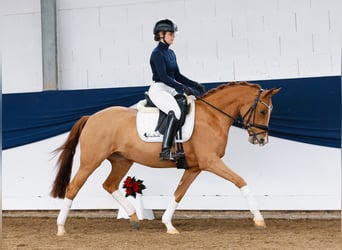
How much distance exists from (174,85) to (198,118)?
0.37 meters

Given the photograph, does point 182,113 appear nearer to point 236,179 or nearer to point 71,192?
point 236,179

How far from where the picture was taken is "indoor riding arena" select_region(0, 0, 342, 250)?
5086mm

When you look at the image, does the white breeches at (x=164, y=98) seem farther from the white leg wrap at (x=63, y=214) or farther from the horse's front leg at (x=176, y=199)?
the white leg wrap at (x=63, y=214)

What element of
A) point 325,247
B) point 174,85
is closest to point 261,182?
point 174,85

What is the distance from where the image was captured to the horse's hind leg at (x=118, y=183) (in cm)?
543

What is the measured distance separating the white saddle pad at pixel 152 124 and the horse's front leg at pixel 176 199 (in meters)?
0.36

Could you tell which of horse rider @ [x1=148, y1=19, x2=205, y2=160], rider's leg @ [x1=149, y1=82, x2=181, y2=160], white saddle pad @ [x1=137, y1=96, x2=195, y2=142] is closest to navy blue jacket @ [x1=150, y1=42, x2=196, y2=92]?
horse rider @ [x1=148, y1=19, x2=205, y2=160]

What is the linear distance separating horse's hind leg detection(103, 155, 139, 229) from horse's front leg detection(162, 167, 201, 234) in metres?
0.38

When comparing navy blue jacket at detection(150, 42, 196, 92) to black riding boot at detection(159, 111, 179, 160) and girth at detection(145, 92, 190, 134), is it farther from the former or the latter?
black riding boot at detection(159, 111, 179, 160)

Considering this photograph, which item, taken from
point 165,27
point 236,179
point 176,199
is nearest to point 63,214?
point 176,199

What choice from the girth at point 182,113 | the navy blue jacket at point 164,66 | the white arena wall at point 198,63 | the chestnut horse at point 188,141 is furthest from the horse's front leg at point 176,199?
the white arena wall at point 198,63

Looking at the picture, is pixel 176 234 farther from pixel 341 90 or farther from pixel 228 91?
pixel 341 90

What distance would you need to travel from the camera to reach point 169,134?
4984 millimetres

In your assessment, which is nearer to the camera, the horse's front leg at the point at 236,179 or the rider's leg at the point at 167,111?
the horse's front leg at the point at 236,179
